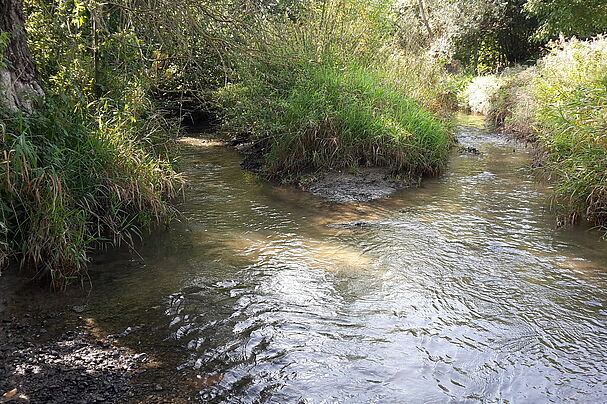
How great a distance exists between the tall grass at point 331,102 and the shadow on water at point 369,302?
1575 mm

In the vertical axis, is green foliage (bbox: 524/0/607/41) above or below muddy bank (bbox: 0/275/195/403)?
above

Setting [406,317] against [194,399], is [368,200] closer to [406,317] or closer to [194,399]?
[406,317]

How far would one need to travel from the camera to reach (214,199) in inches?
301

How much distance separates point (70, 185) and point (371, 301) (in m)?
3.09

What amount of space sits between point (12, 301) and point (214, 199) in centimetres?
378

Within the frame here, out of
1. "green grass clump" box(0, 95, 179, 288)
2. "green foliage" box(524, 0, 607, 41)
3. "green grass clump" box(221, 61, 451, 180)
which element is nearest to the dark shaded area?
"green grass clump" box(0, 95, 179, 288)

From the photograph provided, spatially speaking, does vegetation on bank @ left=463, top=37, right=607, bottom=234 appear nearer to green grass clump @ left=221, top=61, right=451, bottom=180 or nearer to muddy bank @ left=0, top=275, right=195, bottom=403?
green grass clump @ left=221, top=61, right=451, bottom=180

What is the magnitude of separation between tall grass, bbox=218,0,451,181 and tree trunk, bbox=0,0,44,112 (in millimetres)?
2887

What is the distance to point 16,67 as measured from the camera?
17.5ft

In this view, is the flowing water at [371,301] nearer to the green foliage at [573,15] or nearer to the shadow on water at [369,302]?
the shadow on water at [369,302]

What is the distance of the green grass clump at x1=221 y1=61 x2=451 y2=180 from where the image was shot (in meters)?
8.47

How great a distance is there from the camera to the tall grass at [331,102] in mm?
8469

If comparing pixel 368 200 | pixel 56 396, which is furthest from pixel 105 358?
pixel 368 200

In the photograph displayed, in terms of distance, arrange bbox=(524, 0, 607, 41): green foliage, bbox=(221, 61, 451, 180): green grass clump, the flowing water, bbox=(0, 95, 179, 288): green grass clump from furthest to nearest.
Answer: bbox=(524, 0, 607, 41): green foliage → bbox=(221, 61, 451, 180): green grass clump → bbox=(0, 95, 179, 288): green grass clump → the flowing water
